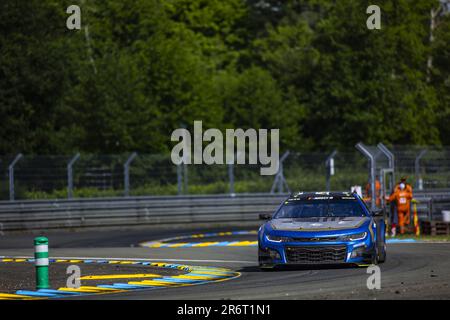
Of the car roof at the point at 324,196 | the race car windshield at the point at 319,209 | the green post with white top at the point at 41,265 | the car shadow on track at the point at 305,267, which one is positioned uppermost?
the car roof at the point at 324,196

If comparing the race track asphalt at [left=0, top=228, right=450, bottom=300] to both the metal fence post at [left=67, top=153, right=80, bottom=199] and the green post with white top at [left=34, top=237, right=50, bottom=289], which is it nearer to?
the green post with white top at [left=34, top=237, right=50, bottom=289]

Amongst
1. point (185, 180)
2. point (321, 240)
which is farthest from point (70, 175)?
point (321, 240)

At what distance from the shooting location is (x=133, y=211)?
110 feet

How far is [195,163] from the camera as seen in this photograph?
33.8 metres

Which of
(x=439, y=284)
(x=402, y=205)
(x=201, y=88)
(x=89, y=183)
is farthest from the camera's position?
(x=201, y=88)

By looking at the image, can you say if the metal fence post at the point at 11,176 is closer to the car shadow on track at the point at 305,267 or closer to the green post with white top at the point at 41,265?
the car shadow on track at the point at 305,267

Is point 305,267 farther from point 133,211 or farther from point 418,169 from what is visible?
point 133,211

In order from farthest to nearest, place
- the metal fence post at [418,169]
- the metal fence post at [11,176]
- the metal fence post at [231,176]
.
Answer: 1. the metal fence post at [231,176]
2. the metal fence post at [418,169]
3. the metal fence post at [11,176]

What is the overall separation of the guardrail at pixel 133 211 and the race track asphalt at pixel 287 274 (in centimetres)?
481

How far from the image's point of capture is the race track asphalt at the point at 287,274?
1331 centimetres

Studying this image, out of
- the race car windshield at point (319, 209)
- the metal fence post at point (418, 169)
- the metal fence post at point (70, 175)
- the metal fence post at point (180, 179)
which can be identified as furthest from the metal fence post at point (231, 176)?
the race car windshield at point (319, 209)

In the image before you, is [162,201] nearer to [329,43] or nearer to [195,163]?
[195,163]
